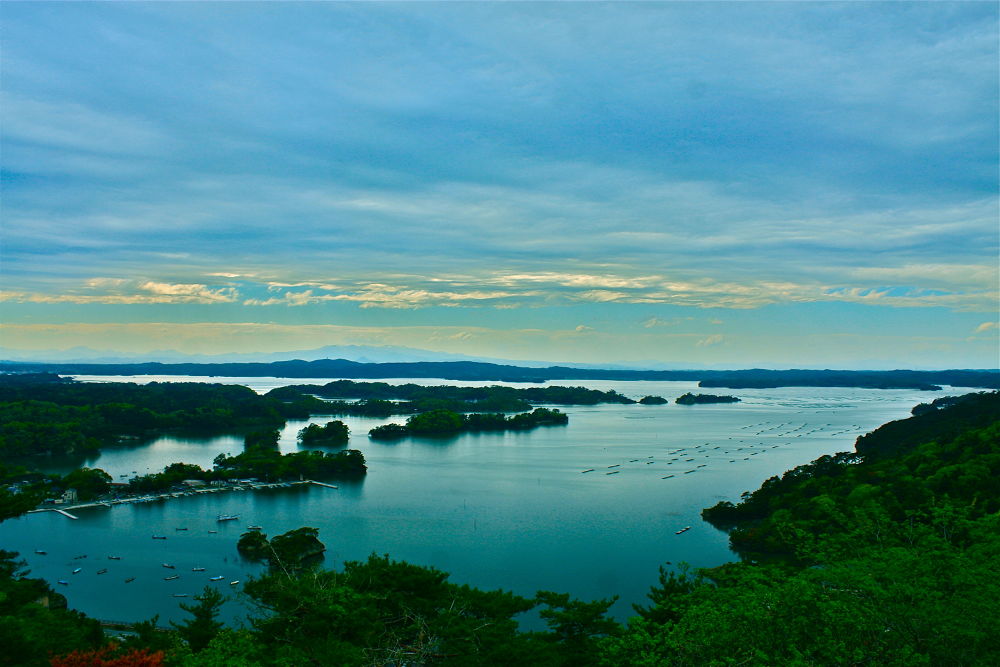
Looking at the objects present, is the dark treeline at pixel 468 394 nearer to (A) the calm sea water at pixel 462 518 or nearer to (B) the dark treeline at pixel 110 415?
(B) the dark treeline at pixel 110 415

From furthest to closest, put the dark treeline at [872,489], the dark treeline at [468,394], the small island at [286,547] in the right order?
the dark treeline at [468,394], the small island at [286,547], the dark treeline at [872,489]

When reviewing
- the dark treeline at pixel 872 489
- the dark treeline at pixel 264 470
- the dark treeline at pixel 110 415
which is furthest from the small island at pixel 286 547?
the dark treeline at pixel 110 415

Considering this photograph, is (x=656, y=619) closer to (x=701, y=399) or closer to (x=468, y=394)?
(x=468, y=394)

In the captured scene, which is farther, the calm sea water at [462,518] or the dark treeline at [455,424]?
the dark treeline at [455,424]

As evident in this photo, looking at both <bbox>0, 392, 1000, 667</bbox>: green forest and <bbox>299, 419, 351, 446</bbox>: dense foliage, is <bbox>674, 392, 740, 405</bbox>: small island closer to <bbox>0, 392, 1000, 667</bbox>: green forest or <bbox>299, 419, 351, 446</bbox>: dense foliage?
<bbox>299, 419, 351, 446</bbox>: dense foliage

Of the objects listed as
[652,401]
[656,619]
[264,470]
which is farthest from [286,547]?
[652,401]

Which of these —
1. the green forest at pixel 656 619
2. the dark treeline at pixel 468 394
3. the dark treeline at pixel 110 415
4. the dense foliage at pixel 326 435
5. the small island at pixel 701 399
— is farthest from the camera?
the small island at pixel 701 399

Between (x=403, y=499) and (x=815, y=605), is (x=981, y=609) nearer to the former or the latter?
(x=815, y=605)

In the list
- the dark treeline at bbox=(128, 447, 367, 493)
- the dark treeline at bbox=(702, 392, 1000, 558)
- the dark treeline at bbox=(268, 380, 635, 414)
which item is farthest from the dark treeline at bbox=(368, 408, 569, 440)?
the dark treeline at bbox=(702, 392, 1000, 558)
